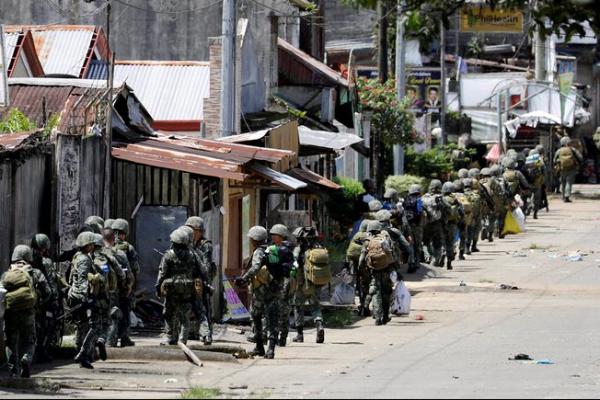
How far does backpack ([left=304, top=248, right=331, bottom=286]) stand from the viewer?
21.9 meters

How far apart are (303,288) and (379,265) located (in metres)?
2.19

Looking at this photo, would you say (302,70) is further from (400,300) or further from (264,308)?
(264,308)

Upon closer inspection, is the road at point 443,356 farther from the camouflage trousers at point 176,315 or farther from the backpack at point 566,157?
the backpack at point 566,157

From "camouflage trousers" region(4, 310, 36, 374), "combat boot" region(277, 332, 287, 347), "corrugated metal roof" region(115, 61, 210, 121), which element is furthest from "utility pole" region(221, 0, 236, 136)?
"camouflage trousers" region(4, 310, 36, 374)

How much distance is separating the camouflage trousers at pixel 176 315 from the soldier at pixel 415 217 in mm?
12694

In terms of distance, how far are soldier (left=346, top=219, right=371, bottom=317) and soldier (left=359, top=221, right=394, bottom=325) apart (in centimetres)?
40

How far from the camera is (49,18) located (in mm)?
36688

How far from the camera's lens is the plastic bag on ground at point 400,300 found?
81.3ft

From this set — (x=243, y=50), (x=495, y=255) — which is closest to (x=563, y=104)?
(x=495, y=255)

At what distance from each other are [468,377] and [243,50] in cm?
1607

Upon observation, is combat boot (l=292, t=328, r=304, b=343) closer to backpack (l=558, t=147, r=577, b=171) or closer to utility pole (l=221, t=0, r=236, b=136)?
utility pole (l=221, t=0, r=236, b=136)

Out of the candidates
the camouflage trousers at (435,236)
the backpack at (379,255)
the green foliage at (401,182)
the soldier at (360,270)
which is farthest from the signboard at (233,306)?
the green foliage at (401,182)

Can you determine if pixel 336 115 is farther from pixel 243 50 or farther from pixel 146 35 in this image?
pixel 243 50

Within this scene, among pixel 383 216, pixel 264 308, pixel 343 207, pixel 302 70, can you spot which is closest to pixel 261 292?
pixel 264 308
